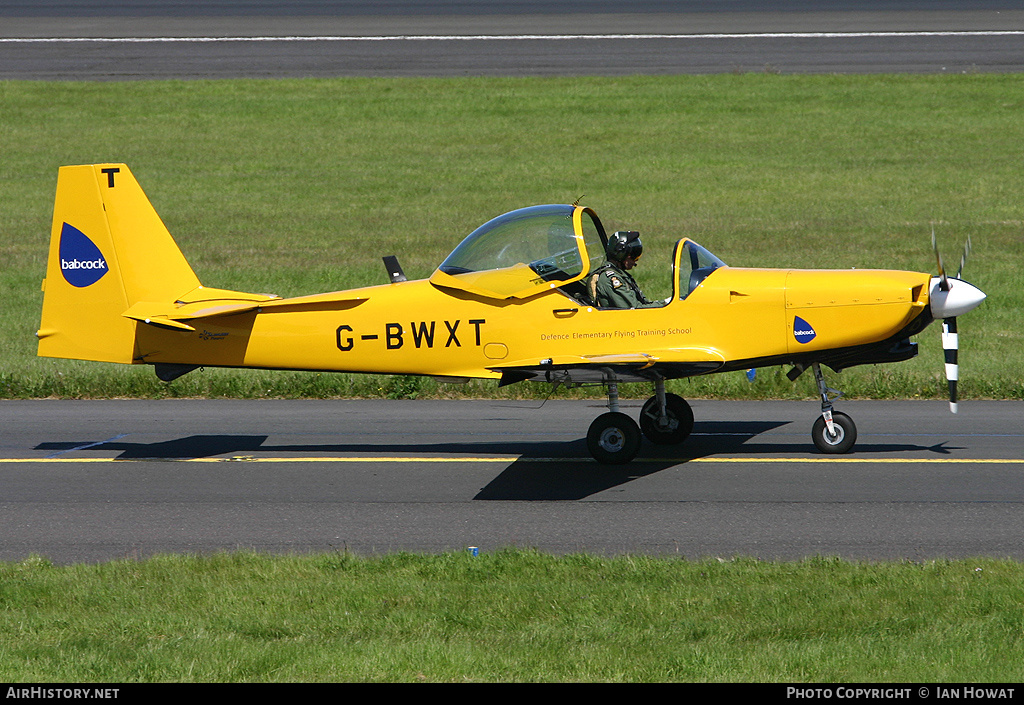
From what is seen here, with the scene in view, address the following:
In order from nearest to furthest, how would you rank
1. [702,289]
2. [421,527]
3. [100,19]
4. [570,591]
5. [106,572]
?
[570,591]
[106,572]
[421,527]
[702,289]
[100,19]

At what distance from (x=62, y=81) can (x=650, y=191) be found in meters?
19.6

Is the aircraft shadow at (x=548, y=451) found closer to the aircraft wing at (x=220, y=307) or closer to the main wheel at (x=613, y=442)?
the main wheel at (x=613, y=442)

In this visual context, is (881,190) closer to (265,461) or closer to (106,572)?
(265,461)

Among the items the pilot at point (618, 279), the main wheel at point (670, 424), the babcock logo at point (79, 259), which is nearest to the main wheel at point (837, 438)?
the main wheel at point (670, 424)

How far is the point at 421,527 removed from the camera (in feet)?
27.5

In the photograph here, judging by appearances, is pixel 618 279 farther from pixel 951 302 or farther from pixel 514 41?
pixel 514 41

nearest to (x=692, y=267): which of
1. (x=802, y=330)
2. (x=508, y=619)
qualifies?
(x=802, y=330)

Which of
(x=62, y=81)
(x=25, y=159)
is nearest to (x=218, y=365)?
(x=25, y=159)

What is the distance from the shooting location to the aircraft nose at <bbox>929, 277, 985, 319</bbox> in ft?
30.0

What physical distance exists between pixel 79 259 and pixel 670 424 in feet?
19.6

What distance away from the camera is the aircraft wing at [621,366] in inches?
363

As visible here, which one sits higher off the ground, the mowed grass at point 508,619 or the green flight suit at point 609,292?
the green flight suit at point 609,292

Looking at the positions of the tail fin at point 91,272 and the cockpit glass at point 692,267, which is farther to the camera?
the tail fin at point 91,272

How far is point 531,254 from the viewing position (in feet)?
32.1
